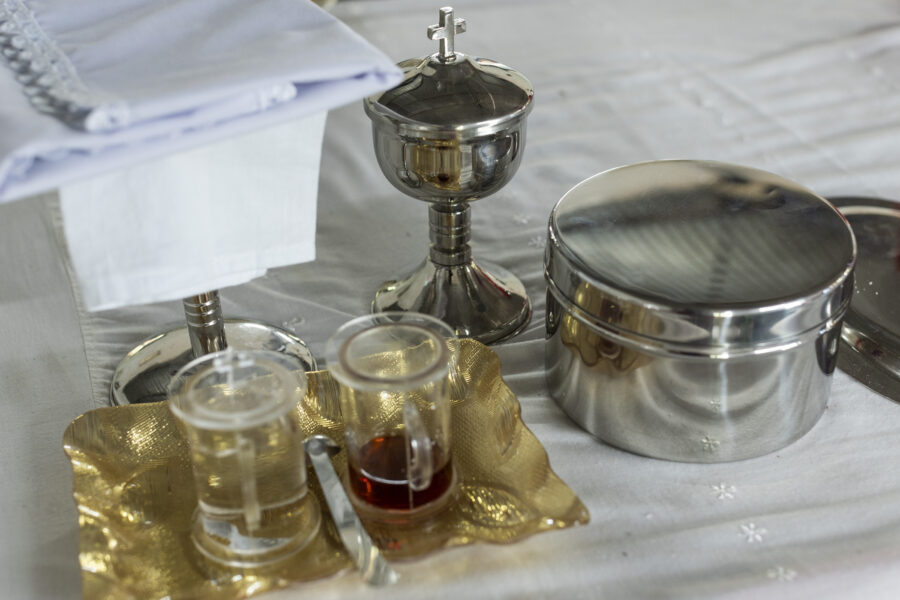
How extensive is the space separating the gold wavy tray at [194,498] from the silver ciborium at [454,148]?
0.31 feet

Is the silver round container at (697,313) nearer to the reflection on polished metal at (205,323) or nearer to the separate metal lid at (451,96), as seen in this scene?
the separate metal lid at (451,96)

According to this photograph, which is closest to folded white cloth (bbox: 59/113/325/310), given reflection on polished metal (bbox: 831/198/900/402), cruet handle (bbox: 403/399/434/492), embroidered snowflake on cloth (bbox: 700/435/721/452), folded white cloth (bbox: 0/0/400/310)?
folded white cloth (bbox: 0/0/400/310)

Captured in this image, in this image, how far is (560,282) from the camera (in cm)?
49

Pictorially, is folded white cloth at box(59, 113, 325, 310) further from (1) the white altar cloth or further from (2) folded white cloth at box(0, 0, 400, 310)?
(1) the white altar cloth

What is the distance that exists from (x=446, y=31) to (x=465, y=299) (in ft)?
0.55

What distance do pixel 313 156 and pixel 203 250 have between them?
7 cm

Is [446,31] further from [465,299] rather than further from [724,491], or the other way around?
[724,491]

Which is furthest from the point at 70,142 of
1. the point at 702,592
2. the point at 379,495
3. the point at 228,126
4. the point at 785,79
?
the point at 785,79

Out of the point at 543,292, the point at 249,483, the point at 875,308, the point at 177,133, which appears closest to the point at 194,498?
the point at 249,483

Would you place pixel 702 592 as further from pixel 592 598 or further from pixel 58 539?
pixel 58 539

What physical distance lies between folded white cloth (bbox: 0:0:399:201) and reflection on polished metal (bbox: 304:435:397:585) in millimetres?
157

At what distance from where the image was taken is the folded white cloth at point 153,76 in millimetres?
362

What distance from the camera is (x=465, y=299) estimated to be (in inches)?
23.9

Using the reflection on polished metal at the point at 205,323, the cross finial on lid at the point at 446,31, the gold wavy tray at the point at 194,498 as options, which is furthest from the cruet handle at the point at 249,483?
the cross finial on lid at the point at 446,31
